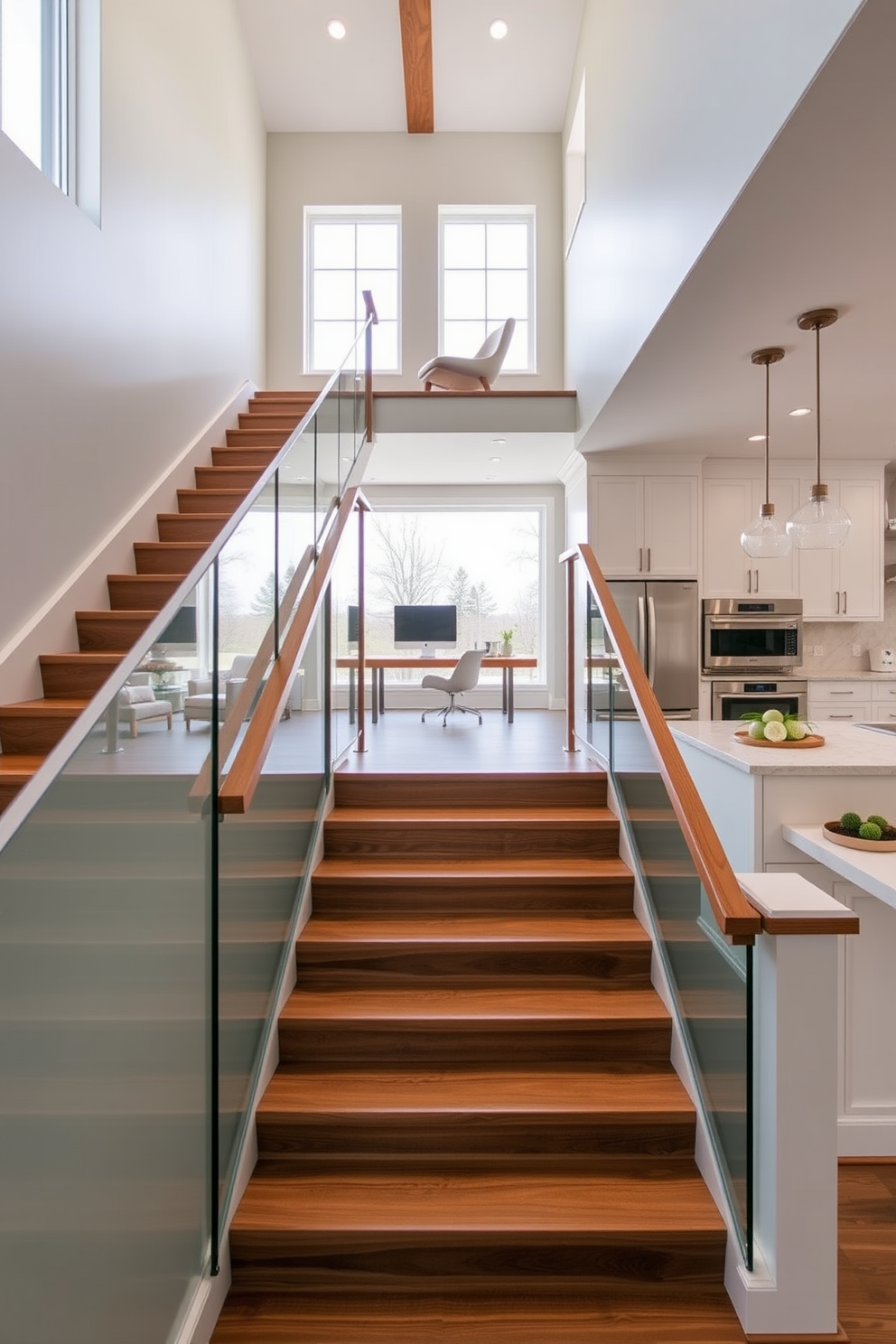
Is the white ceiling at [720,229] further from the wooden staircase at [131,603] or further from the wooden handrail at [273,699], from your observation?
the wooden handrail at [273,699]

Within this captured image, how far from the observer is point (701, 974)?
2133mm

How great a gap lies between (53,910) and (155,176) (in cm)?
515

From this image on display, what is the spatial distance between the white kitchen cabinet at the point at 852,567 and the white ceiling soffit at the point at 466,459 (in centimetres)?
208

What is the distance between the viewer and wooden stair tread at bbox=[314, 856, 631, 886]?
9.43 ft

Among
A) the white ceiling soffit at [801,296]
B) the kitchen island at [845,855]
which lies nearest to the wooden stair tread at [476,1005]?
the kitchen island at [845,855]

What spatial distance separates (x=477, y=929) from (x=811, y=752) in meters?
1.34

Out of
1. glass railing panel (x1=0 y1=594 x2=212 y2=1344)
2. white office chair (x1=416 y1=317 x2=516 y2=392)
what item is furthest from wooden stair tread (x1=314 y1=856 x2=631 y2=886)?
white office chair (x1=416 y1=317 x2=516 y2=392)

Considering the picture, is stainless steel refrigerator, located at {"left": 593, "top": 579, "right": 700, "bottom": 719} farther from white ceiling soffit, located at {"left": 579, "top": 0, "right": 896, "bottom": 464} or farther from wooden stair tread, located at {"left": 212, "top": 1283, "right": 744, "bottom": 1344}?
wooden stair tread, located at {"left": 212, "top": 1283, "right": 744, "bottom": 1344}

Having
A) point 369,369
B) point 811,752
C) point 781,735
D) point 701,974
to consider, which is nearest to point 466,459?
point 369,369

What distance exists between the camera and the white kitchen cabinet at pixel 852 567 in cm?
584

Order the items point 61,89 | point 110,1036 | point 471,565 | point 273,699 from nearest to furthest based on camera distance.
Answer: point 110,1036 < point 273,699 < point 61,89 < point 471,565

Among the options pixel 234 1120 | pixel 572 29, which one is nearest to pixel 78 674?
pixel 234 1120

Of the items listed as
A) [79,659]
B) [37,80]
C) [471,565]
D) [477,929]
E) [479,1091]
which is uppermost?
[37,80]

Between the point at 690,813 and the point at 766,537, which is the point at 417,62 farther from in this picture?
the point at 690,813
